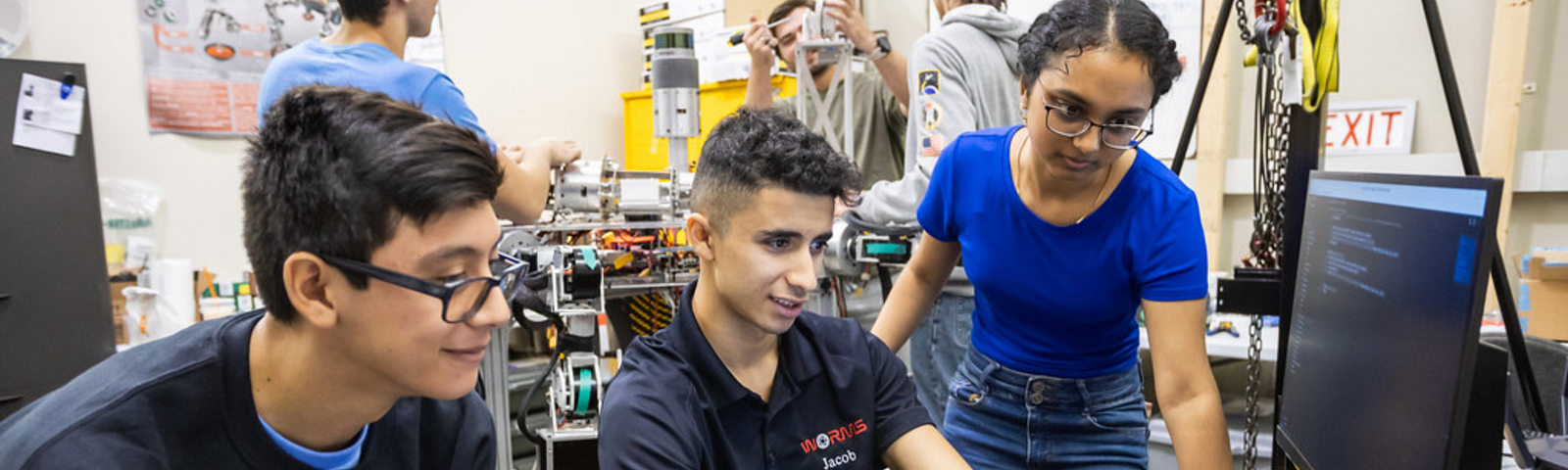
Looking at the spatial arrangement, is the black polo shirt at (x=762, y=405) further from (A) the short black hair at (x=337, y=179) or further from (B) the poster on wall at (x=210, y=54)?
(B) the poster on wall at (x=210, y=54)

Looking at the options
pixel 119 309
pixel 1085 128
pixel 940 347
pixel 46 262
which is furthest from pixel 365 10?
pixel 119 309

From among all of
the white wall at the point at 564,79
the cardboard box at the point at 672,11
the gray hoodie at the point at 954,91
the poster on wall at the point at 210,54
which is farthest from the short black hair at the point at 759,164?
the poster on wall at the point at 210,54

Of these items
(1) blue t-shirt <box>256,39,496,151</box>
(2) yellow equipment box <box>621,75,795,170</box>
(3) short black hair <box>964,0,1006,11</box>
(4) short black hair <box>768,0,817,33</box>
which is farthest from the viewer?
(2) yellow equipment box <box>621,75,795,170</box>

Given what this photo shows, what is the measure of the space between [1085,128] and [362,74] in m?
1.28

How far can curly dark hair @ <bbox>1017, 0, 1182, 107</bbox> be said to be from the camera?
3.67 ft

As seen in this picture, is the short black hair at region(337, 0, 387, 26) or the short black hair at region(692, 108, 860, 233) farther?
the short black hair at region(337, 0, 387, 26)

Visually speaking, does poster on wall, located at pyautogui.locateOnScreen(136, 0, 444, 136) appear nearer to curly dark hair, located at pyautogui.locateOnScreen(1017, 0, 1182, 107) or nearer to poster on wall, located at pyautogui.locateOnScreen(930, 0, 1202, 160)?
poster on wall, located at pyautogui.locateOnScreen(930, 0, 1202, 160)

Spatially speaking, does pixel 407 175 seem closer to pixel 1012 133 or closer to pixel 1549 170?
pixel 1012 133

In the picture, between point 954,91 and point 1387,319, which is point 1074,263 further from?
point 954,91

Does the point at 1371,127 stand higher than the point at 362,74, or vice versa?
the point at 362,74

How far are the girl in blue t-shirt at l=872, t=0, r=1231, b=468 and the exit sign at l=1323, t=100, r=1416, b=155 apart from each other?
2.33 meters

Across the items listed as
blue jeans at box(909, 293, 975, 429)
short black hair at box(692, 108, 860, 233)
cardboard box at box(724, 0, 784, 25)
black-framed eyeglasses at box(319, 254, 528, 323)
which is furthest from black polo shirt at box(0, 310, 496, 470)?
cardboard box at box(724, 0, 784, 25)

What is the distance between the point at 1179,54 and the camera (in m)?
3.41

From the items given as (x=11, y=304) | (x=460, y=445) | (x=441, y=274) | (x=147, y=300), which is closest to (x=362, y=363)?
(x=441, y=274)
